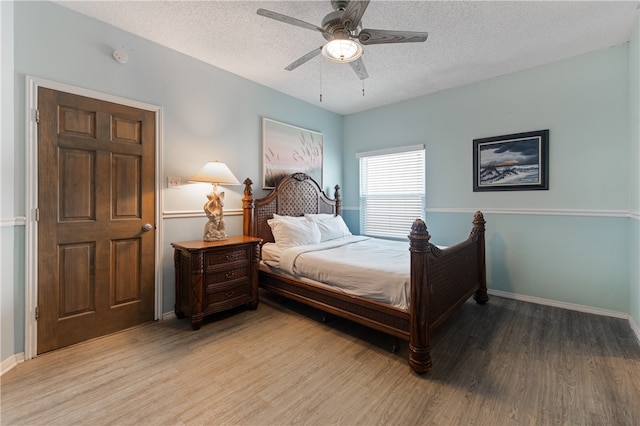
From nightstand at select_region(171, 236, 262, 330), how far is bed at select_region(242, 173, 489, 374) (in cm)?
32

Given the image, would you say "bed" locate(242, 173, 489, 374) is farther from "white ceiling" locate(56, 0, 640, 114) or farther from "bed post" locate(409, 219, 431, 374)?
"white ceiling" locate(56, 0, 640, 114)

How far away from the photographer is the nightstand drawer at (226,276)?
264cm

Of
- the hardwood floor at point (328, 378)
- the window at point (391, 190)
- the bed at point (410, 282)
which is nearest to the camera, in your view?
the hardwood floor at point (328, 378)

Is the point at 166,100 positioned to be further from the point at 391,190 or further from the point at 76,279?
the point at 391,190

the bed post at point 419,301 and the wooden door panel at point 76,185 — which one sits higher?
the wooden door panel at point 76,185

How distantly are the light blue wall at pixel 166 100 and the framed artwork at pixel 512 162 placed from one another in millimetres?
2580

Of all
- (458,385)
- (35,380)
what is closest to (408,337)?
(458,385)

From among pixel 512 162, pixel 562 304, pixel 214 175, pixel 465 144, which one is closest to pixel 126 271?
pixel 214 175

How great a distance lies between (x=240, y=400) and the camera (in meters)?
1.68

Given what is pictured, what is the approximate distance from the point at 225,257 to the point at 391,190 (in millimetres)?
2818

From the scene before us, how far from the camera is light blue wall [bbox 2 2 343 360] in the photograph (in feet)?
6.77

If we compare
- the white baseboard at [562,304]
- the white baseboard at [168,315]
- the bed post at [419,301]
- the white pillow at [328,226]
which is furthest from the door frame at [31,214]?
the white baseboard at [562,304]

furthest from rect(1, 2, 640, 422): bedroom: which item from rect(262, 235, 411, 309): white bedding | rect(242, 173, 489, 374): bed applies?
rect(262, 235, 411, 309): white bedding

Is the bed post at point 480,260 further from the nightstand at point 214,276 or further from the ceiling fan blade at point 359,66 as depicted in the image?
the nightstand at point 214,276
